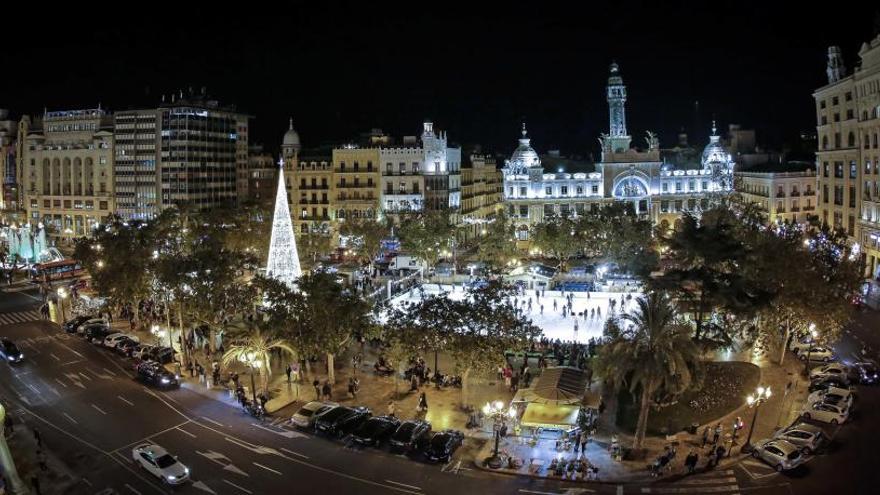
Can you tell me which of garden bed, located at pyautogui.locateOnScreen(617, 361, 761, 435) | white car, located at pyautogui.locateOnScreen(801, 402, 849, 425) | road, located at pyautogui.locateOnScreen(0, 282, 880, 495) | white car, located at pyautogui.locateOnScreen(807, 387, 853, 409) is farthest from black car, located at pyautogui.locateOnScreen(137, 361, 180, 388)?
white car, located at pyautogui.locateOnScreen(807, 387, 853, 409)

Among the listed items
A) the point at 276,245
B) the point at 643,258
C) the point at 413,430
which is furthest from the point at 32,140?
the point at 413,430

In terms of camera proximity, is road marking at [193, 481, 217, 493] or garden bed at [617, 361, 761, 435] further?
garden bed at [617, 361, 761, 435]

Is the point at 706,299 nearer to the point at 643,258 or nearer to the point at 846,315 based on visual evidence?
the point at 846,315

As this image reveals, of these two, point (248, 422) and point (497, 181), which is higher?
point (497, 181)

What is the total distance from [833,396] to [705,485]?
39.9 feet

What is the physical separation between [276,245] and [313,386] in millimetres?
14202

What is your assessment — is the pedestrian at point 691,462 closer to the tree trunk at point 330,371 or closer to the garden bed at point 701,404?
the garden bed at point 701,404

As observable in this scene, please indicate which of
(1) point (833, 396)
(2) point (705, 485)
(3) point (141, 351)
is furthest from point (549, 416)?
(3) point (141, 351)

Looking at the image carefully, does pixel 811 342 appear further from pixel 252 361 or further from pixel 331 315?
pixel 252 361

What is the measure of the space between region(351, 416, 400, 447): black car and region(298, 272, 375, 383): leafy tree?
7.79 metres

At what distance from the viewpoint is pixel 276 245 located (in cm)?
5719

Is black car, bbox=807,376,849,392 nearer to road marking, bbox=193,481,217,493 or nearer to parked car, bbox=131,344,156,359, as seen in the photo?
road marking, bbox=193,481,217,493

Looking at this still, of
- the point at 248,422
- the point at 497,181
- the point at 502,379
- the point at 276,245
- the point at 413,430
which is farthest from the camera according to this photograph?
the point at 497,181

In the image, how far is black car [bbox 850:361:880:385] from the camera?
4450 centimetres
